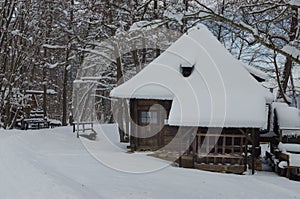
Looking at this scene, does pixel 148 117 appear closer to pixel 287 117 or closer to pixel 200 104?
pixel 200 104

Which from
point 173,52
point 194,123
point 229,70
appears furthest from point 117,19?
point 194,123

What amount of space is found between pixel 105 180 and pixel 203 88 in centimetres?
488

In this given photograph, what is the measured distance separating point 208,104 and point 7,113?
1038cm

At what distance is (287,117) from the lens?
11711mm

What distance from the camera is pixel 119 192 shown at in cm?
549

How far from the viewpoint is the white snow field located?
17.8 feet

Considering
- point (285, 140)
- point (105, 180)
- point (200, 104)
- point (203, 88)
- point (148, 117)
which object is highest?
point (203, 88)

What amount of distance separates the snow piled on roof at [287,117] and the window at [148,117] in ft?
15.1

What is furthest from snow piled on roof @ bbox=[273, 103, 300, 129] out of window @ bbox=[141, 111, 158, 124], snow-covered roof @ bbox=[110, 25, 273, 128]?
window @ bbox=[141, 111, 158, 124]

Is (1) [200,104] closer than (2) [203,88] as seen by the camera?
Yes

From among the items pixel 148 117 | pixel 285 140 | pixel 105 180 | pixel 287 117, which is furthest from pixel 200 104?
pixel 287 117

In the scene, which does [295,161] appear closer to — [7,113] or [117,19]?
[117,19]

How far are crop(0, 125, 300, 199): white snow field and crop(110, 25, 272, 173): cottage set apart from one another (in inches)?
54.8

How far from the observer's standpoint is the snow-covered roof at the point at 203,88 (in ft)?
29.6
